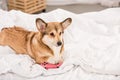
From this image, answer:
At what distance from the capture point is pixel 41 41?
64.0 inches

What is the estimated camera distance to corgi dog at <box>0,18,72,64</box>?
62.2 inches

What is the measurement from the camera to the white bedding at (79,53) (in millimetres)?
1581

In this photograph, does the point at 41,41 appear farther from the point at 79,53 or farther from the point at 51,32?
the point at 79,53

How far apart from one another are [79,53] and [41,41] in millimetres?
264

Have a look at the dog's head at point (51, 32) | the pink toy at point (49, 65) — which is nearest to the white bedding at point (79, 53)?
the pink toy at point (49, 65)

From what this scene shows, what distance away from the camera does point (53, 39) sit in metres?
1.57

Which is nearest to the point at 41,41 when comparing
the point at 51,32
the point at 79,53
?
the point at 51,32

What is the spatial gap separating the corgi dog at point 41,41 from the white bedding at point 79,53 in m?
0.04

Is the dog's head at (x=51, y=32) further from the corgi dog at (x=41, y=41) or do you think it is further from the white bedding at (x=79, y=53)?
the white bedding at (x=79, y=53)

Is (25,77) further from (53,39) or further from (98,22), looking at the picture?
(98,22)

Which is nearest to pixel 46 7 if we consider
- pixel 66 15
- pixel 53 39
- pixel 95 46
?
Answer: pixel 66 15

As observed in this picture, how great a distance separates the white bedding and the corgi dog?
42mm

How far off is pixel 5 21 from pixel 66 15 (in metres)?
0.43

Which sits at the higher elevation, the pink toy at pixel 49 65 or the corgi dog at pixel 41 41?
the corgi dog at pixel 41 41
